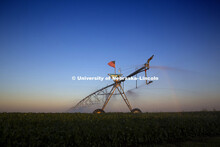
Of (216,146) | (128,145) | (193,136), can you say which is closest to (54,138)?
(128,145)

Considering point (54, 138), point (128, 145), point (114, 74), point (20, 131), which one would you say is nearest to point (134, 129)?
point (128, 145)

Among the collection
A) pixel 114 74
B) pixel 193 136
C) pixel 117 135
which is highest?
pixel 114 74

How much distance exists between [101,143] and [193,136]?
6.98 m

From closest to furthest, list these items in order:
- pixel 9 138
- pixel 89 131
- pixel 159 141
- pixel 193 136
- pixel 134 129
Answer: pixel 9 138 < pixel 89 131 < pixel 134 129 < pixel 159 141 < pixel 193 136

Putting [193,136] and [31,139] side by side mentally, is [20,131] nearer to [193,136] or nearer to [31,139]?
[31,139]

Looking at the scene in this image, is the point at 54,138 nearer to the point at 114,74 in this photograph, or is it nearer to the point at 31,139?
the point at 31,139

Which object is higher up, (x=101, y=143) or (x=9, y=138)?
(x=9, y=138)

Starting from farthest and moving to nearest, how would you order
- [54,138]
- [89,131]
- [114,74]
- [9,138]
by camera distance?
[114,74]
[89,131]
[54,138]
[9,138]

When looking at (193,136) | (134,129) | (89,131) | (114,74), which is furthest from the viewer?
(114,74)

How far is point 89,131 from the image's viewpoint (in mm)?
6402

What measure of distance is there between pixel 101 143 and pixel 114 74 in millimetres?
14110

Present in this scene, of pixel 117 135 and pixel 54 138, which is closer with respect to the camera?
pixel 54 138

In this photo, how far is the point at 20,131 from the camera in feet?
19.0

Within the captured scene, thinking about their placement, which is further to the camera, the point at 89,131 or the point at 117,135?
the point at 117,135
